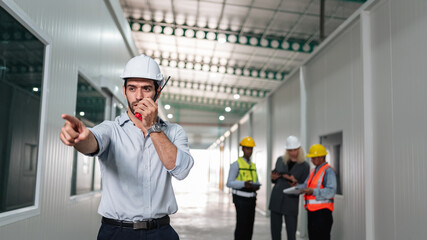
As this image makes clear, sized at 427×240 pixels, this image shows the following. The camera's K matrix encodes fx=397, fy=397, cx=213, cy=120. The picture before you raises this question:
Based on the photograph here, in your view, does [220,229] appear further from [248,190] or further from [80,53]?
[80,53]

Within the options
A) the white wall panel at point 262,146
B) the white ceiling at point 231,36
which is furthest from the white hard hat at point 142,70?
the white wall panel at point 262,146

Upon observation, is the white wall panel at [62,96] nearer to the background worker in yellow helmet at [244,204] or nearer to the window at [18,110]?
the window at [18,110]

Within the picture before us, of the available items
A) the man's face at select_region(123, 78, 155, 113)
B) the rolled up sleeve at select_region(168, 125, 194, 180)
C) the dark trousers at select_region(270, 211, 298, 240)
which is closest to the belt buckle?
the rolled up sleeve at select_region(168, 125, 194, 180)

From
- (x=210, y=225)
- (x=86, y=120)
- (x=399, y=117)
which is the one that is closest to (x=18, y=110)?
(x=86, y=120)

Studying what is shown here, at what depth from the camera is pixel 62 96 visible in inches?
184

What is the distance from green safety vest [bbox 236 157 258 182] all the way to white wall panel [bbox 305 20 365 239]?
1.79m

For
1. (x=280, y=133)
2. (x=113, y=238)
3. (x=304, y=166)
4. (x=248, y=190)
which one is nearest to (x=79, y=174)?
(x=248, y=190)

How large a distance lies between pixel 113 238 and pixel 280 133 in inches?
409

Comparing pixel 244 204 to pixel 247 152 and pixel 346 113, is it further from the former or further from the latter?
pixel 346 113

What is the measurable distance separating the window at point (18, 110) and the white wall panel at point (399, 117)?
14.4 ft

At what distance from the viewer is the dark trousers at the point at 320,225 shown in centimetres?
543

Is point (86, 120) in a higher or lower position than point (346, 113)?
lower

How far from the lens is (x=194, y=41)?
17.4 m

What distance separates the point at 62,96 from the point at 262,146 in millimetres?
10770
